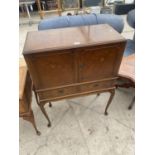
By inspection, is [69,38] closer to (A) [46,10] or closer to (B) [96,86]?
A: (B) [96,86]

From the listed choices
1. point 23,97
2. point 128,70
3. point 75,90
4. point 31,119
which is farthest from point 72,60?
point 128,70

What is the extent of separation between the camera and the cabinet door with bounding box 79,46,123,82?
49.8 inches

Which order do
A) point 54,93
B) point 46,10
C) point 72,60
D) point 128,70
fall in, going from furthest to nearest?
point 46,10 → point 128,70 → point 54,93 → point 72,60

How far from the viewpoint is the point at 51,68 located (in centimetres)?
128

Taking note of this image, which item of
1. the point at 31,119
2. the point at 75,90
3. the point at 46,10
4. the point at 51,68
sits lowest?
the point at 31,119

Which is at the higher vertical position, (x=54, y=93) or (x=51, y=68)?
(x=51, y=68)

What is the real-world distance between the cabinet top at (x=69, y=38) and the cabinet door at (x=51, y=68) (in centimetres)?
5

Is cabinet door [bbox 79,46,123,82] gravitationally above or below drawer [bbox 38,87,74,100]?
above

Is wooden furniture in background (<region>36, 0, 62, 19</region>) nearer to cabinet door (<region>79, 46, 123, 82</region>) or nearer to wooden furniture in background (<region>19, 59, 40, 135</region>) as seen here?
wooden furniture in background (<region>19, 59, 40, 135</region>)

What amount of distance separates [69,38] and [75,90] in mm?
473

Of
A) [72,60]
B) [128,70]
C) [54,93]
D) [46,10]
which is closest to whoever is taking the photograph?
[72,60]

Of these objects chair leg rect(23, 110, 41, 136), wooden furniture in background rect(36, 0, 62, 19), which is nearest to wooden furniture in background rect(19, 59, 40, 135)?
chair leg rect(23, 110, 41, 136)

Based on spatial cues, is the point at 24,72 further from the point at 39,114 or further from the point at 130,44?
the point at 130,44
